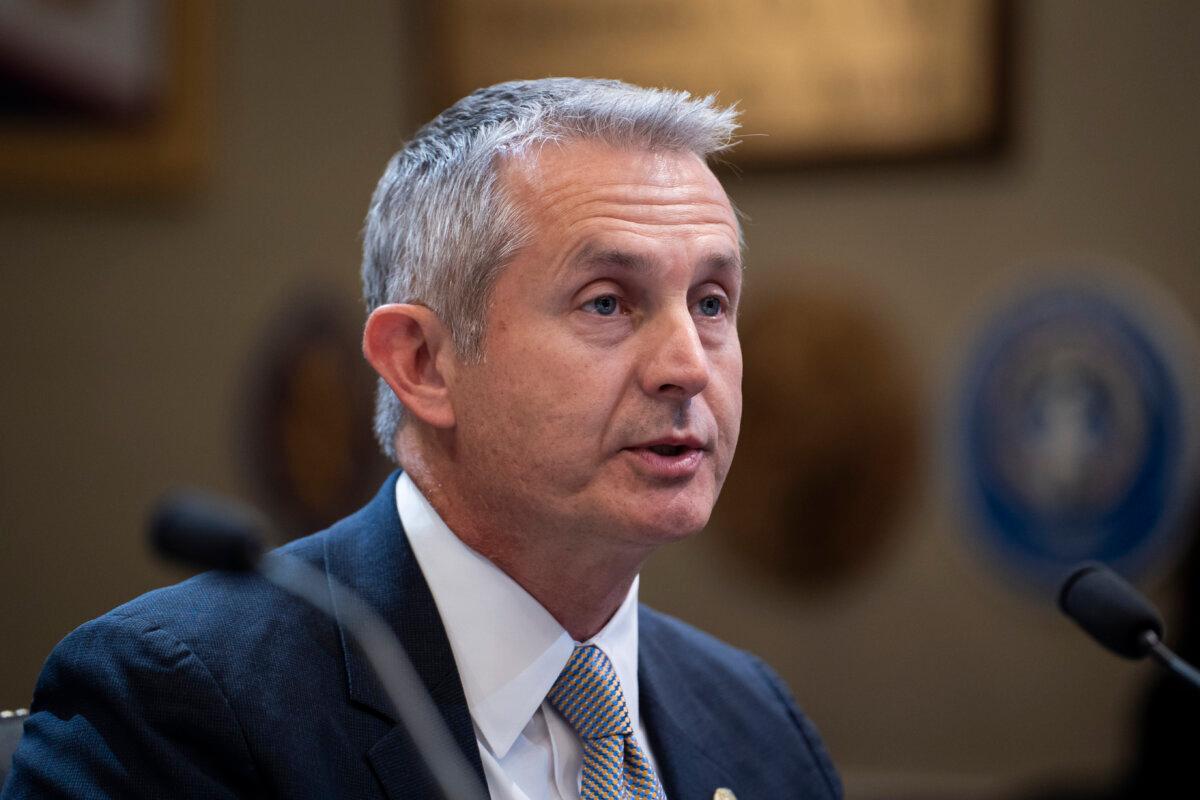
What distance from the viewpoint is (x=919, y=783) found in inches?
166

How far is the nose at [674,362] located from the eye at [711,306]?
122 mm

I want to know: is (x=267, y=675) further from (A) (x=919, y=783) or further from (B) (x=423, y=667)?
(A) (x=919, y=783)

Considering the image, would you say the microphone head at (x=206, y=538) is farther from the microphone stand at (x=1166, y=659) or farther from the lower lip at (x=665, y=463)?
the microphone stand at (x=1166, y=659)

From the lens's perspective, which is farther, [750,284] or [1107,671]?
[750,284]

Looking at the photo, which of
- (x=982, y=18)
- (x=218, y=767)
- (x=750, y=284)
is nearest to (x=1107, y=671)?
(x=750, y=284)

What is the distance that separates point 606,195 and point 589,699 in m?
0.68

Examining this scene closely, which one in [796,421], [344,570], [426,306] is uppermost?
[426,306]

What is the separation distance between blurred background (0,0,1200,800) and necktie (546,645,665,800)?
91.4 inches

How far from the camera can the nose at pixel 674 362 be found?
173 centimetres

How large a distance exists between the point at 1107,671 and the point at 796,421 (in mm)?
1202

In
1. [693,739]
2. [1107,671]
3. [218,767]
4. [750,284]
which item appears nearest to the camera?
[218,767]

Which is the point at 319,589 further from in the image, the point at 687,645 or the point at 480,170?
the point at 687,645

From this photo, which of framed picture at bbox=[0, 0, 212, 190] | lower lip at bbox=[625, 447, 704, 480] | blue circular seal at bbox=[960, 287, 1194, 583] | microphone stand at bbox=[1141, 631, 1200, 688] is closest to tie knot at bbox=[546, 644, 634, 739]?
lower lip at bbox=[625, 447, 704, 480]

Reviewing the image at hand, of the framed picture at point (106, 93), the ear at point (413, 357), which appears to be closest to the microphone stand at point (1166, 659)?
the ear at point (413, 357)
